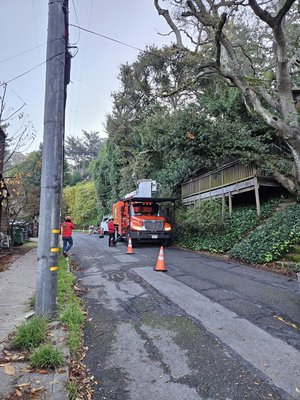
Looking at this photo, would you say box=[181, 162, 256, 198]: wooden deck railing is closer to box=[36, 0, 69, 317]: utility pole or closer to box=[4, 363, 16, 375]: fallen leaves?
box=[36, 0, 69, 317]: utility pole

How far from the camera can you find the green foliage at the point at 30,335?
3.65 meters

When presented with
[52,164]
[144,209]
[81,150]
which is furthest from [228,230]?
[81,150]

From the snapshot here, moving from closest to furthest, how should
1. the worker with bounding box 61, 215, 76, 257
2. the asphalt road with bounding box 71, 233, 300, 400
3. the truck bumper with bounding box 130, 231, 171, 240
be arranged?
the asphalt road with bounding box 71, 233, 300, 400 < the worker with bounding box 61, 215, 76, 257 < the truck bumper with bounding box 130, 231, 171, 240

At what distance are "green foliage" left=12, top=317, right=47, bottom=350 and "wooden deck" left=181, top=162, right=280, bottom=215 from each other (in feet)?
39.4

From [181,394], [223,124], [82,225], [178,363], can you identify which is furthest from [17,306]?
[82,225]

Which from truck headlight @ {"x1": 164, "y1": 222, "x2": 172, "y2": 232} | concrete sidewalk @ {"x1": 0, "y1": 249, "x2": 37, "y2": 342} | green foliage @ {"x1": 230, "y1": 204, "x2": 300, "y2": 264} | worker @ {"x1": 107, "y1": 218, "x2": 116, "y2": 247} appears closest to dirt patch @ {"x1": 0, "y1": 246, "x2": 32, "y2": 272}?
concrete sidewalk @ {"x1": 0, "y1": 249, "x2": 37, "y2": 342}

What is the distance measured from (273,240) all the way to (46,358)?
921 cm

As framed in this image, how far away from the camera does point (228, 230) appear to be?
14297 mm

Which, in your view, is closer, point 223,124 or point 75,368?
point 75,368

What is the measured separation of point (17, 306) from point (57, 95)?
3818 millimetres

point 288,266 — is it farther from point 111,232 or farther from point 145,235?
point 111,232

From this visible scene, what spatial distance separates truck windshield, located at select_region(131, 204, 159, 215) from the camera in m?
17.2

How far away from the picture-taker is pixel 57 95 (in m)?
4.70

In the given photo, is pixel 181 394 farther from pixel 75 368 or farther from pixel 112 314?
pixel 112 314
